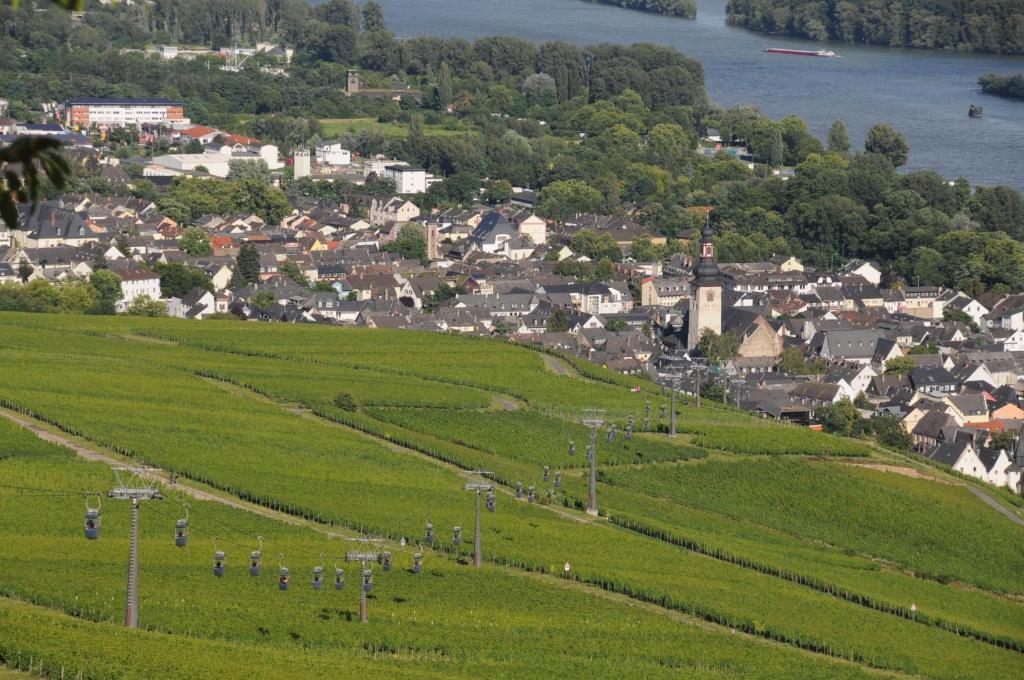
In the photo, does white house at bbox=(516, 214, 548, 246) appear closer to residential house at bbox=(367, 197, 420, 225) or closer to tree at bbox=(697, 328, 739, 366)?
residential house at bbox=(367, 197, 420, 225)

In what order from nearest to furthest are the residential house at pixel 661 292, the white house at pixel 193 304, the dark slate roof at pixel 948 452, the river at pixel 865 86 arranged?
1. the dark slate roof at pixel 948 452
2. the white house at pixel 193 304
3. the residential house at pixel 661 292
4. the river at pixel 865 86

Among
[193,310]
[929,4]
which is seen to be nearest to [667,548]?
[193,310]

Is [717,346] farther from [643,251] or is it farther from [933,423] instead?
[643,251]

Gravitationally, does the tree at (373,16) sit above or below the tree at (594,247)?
above

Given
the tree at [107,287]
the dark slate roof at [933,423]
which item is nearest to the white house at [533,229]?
the tree at [107,287]

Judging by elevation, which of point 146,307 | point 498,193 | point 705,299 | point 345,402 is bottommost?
point 498,193

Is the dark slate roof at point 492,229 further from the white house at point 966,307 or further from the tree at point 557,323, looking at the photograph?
the white house at point 966,307

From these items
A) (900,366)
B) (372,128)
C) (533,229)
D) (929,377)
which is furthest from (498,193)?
(929,377)
